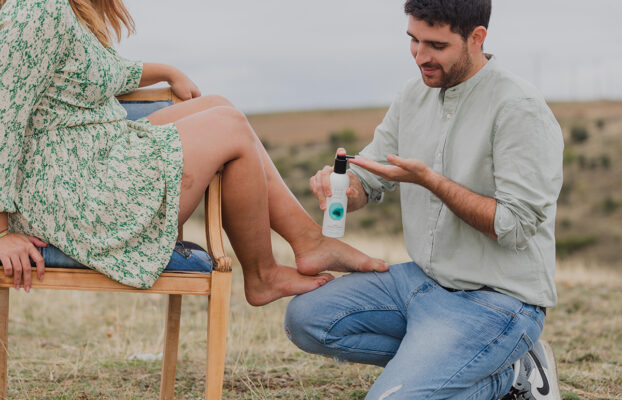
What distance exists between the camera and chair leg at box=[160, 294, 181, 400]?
3348 mm

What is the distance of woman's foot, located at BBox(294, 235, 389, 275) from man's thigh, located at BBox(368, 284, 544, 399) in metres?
0.41

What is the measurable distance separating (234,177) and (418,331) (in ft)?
2.95

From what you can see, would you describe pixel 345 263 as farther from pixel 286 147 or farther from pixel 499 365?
pixel 286 147

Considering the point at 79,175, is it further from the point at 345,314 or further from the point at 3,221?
the point at 345,314

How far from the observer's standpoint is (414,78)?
3369 millimetres

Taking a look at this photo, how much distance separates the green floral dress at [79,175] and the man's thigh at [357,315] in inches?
29.8

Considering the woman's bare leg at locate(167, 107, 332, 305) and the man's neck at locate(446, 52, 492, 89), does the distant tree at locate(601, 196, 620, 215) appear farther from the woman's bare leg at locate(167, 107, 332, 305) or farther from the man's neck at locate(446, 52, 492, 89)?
the woman's bare leg at locate(167, 107, 332, 305)

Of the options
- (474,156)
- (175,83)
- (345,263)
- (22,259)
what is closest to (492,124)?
(474,156)

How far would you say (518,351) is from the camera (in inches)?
115

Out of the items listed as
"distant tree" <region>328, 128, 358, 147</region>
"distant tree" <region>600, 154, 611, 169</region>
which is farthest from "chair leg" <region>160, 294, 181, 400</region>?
"distant tree" <region>328, 128, 358, 147</region>

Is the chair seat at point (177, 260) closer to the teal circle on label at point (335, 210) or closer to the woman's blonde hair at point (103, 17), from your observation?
the teal circle on label at point (335, 210)

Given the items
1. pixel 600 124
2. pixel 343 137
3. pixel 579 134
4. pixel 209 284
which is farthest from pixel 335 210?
pixel 343 137

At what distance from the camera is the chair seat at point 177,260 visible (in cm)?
270

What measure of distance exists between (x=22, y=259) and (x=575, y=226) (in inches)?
912
